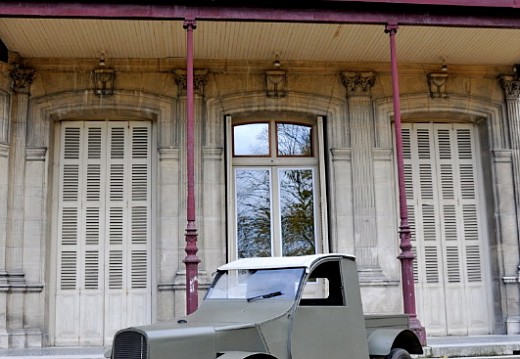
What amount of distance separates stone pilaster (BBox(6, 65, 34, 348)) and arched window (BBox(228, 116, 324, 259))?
3503 millimetres

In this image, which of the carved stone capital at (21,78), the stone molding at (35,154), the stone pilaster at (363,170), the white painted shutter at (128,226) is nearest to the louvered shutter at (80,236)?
the white painted shutter at (128,226)

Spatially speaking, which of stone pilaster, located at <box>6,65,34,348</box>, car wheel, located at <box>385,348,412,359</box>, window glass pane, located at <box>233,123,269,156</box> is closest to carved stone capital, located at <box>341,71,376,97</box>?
window glass pane, located at <box>233,123,269,156</box>

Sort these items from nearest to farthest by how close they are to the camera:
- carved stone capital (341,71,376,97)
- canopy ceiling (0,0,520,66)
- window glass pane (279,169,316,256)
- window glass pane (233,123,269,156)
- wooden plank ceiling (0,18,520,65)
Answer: canopy ceiling (0,0,520,66), wooden plank ceiling (0,18,520,65), window glass pane (279,169,316,256), carved stone capital (341,71,376,97), window glass pane (233,123,269,156)

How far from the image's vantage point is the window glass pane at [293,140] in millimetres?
11570

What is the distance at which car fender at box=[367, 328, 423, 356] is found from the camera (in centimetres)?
594

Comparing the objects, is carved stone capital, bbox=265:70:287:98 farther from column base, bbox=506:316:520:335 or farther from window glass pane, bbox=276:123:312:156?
column base, bbox=506:316:520:335

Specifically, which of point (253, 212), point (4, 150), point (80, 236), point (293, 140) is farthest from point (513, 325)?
point (4, 150)

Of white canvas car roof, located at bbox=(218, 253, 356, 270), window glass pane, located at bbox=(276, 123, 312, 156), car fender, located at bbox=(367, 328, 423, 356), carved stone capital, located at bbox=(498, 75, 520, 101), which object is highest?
carved stone capital, located at bbox=(498, 75, 520, 101)

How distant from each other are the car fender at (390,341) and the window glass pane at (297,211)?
4599 millimetres

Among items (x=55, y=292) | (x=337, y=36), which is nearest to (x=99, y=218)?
(x=55, y=292)

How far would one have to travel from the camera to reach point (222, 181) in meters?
11.0

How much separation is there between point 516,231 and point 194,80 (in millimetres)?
6305

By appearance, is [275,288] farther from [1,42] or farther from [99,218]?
[1,42]

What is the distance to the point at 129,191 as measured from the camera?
11109 millimetres
